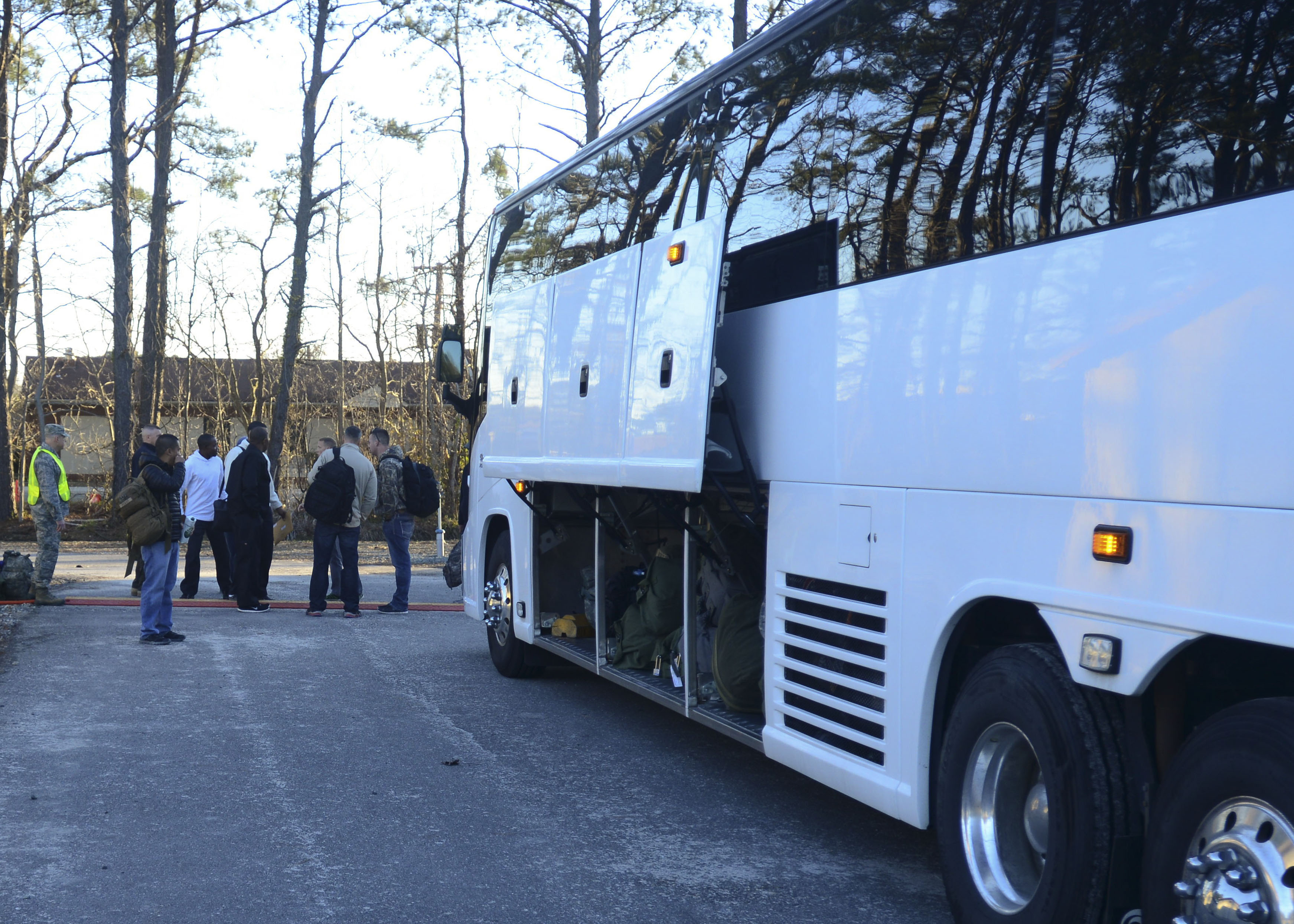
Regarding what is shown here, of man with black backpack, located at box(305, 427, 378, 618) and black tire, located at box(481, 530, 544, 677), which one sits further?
man with black backpack, located at box(305, 427, 378, 618)

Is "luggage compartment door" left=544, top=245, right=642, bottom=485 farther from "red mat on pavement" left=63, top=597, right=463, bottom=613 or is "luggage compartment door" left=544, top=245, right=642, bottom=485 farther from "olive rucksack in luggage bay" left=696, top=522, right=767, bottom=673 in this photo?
"red mat on pavement" left=63, top=597, right=463, bottom=613

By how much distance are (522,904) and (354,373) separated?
43.0 metres

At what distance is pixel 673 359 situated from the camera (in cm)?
569

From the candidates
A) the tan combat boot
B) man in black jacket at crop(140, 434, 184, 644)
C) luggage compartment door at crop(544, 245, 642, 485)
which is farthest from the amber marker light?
the tan combat boot

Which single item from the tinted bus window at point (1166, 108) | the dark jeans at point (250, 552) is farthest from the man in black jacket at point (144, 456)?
the tinted bus window at point (1166, 108)

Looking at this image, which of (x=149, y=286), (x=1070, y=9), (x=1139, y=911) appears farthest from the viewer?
(x=149, y=286)

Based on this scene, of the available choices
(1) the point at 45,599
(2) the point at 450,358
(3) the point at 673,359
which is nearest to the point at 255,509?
(1) the point at 45,599

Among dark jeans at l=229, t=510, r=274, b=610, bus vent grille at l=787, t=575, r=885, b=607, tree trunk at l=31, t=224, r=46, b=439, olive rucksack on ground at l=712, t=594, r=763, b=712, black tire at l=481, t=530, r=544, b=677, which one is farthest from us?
tree trunk at l=31, t=224, r=46, b=439

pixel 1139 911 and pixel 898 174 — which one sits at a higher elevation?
pixel 898 174

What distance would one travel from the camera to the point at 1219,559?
9.62 ft

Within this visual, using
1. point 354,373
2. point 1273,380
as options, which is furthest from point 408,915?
point 354,373

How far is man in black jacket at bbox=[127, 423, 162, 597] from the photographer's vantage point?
10666mm

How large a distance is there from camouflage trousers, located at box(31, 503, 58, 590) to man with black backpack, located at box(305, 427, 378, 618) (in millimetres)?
2568

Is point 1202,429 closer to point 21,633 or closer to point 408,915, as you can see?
point 408,915
